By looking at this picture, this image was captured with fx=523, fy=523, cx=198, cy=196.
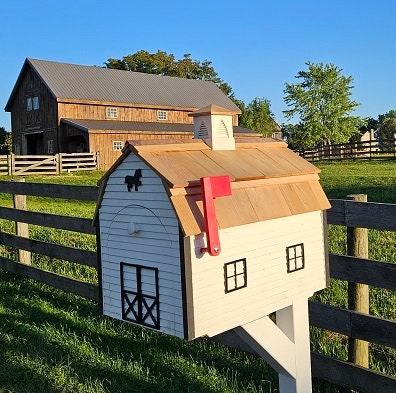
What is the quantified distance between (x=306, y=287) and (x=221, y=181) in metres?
0.89

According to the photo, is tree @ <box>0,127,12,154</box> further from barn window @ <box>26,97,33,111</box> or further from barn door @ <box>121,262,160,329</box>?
barn door @ <box>121,262,160,329</box>

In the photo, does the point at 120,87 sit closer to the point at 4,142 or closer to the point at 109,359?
the point at 4,142

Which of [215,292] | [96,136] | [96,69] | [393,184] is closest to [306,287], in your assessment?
[215,292]

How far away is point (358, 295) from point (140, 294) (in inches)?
77.0

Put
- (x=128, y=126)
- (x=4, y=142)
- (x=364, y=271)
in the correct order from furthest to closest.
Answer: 1. (x=4, y=142)
2. (x=128, y=126)
3. (x=364, y=271)

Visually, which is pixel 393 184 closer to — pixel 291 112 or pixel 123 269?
pixel 123 269

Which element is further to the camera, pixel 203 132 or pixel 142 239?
pixel 203 132

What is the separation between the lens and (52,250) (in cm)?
643

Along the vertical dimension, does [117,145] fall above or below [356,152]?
above

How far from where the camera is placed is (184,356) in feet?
14.0

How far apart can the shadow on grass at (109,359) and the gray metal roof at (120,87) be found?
3135 cm

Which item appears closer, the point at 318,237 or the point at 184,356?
the point at 318,237

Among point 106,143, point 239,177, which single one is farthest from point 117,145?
point 239,177

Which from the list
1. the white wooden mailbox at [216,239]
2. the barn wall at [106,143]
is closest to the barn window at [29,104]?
the barn wall at [106,143]
